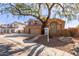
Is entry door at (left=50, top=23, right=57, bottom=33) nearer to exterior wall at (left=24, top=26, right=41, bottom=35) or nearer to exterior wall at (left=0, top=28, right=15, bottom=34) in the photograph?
exterior wall at (left=24, top=26, right=41, bottom=35)

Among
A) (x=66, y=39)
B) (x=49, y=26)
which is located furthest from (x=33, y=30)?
(x=66, y=39)

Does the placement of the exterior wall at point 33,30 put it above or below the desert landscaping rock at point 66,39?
above

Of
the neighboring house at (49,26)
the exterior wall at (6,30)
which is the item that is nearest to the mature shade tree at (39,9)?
the neighboring house at (49,26)

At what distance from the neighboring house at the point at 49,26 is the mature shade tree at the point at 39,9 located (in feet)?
0.12

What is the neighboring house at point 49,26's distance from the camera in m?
1.92

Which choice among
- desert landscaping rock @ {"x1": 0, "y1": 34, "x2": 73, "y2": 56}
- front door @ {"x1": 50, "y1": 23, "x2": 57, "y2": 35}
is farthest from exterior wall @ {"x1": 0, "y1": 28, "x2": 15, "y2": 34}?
front door @ {"x1": 50, "y1": 23, "x2": 57, "y2": 35}

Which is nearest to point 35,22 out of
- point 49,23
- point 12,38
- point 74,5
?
point 49,23

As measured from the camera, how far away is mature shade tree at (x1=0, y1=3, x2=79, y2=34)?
1.92m

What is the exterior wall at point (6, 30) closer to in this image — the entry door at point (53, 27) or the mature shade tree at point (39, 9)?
the mature shade tree at point (39, 9)

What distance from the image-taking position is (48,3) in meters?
1.92

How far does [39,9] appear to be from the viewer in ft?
6.36

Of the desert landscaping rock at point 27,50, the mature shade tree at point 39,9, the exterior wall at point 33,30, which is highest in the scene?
the mature shade tree at point 39,9

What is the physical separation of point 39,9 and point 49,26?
166 mm

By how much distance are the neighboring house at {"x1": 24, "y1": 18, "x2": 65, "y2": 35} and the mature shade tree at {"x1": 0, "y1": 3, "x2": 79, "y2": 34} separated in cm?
4
